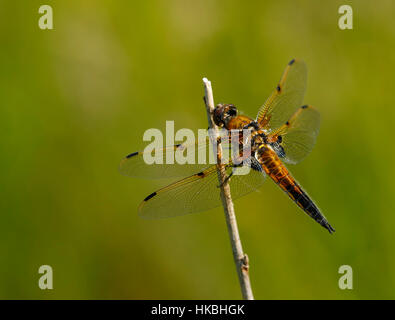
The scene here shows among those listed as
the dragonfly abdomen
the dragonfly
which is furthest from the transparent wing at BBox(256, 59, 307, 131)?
the dragonfly abdomen

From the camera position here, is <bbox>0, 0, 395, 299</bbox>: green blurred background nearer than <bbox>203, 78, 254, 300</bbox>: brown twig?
No

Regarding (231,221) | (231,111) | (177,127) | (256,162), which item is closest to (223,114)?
(231,111)

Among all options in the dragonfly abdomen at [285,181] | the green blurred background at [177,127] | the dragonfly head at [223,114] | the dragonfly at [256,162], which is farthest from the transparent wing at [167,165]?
the green blurred background at [177,127]

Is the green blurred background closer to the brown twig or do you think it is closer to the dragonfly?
the dragonfly

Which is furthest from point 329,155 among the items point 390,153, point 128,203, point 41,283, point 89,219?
point 41,283

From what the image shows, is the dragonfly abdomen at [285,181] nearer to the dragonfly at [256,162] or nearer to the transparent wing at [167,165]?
the dragonfly at [256,162]

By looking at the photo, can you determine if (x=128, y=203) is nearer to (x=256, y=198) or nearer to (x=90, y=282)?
(x=90, y=282)

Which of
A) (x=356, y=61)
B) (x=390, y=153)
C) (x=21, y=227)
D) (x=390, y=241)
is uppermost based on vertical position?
(x=356, y=61)
